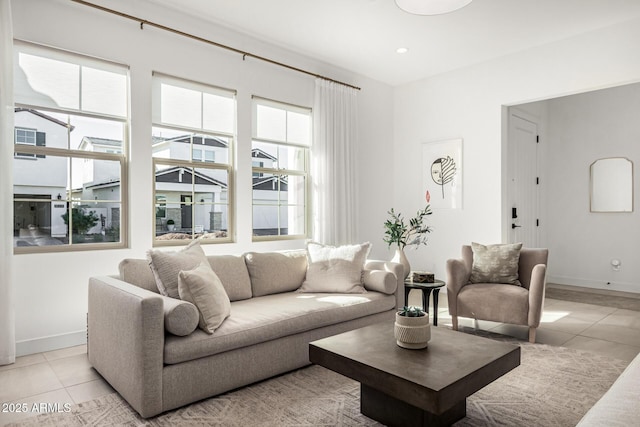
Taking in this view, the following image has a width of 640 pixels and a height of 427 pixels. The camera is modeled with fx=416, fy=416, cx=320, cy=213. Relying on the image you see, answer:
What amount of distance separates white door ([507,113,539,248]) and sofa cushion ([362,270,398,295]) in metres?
2.56

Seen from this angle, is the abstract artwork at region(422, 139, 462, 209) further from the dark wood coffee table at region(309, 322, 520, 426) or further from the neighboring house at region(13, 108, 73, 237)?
the neighboring house at region(13, 108, 73, 237)

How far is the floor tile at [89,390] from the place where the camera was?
245cm

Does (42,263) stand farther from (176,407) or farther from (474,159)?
(474,159)

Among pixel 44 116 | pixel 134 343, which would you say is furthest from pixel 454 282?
pixel 44 116

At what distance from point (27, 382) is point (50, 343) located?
660 millimetres

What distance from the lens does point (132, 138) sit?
3.68m

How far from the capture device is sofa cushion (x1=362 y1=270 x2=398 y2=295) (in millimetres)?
3525

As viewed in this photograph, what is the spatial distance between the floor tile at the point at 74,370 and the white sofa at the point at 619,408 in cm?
279

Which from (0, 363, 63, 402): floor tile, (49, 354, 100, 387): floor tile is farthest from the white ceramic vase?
(0, 363, 63, 402): floor tile

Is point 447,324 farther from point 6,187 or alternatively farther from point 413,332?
point 6,187

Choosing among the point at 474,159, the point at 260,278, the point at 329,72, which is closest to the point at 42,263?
the point at 260,278

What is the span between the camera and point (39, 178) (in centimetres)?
330

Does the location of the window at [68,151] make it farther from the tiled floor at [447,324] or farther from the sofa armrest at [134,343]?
the sofa armrest at [134,343]

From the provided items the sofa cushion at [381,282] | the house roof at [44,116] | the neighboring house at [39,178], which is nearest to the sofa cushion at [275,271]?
the sofa cushion at [381,282]
